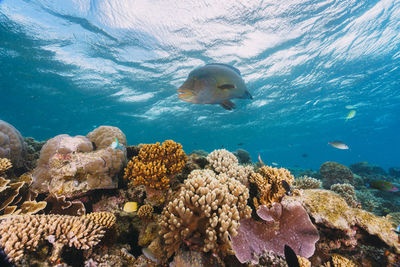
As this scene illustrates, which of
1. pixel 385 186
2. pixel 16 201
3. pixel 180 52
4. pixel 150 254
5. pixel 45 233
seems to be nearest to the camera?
pixel 45 233

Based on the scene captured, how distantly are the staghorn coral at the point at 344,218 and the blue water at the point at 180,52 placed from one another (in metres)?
12.1

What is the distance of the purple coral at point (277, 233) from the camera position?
101 inches

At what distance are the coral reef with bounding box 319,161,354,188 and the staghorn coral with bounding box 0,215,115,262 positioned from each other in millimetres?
12906

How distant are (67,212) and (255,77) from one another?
64.8 feet

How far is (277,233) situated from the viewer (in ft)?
9.22

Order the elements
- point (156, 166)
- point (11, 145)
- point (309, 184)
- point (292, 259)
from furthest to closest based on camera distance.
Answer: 1. point (309, 184)
2. point (11, 145)
3. point (156, 166)
4. point (292, 259)

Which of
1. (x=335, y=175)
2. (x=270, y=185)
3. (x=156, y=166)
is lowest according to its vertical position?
(x=156, y=166)

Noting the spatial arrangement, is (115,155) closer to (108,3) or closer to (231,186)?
(231,186)

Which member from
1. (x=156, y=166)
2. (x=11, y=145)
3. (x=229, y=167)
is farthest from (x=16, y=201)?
(x=229, y=167)

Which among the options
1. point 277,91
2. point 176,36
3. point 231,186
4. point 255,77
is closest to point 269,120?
point 277,91

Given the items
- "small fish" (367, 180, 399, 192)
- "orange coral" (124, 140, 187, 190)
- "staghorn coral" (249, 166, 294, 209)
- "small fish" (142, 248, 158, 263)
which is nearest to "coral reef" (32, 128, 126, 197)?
"orange coral" (124, 140, 187, 190)

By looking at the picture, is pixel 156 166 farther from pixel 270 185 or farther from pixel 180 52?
pixel 180 52

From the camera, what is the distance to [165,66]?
632 inches

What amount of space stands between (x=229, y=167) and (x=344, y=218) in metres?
2.38
